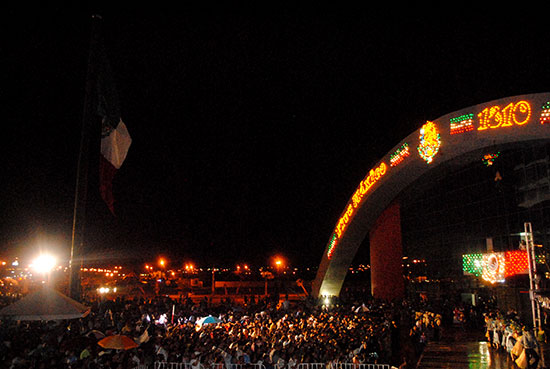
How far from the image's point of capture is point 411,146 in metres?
20.3

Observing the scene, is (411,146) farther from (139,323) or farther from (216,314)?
(139,323)

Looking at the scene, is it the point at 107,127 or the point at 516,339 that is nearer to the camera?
the point at 107,127

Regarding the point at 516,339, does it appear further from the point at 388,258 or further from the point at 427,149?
the point at 388,258

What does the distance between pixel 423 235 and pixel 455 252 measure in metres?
4.18

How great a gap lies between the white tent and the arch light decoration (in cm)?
1481

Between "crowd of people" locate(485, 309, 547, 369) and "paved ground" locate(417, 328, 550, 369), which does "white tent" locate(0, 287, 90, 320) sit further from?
"crowd of people" locate(485, 309, 547, 369)

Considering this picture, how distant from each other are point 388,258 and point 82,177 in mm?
22113

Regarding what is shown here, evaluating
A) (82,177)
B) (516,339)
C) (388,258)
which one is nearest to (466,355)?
(516,339)

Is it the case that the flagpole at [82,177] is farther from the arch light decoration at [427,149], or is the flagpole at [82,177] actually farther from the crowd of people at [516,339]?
the arch light decoration at [427,149]

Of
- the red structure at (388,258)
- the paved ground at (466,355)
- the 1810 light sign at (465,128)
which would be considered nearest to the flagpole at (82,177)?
the paved ground at (466,355)

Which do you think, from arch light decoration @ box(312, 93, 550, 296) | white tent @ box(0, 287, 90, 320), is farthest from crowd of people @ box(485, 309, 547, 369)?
white tent @ box(0, 287, 90, 320)

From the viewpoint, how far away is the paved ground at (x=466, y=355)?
13.1 metres

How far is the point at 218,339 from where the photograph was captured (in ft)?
45.1

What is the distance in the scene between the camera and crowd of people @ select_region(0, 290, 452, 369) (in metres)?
10.6
